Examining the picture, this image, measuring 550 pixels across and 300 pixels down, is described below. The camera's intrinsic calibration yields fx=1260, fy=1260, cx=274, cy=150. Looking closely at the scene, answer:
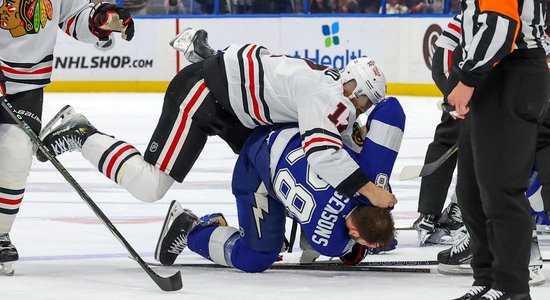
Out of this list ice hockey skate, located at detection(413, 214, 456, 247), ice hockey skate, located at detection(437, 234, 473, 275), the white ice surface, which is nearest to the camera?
the white ice surface

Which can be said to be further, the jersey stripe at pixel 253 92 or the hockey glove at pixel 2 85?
the jersey stripe at pixel 253 92

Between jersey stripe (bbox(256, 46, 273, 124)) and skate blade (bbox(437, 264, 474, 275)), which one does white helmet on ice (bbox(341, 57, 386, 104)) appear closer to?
jersey stripe (bbox(256, 46, 273, 124))

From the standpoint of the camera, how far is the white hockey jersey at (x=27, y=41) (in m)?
3.81

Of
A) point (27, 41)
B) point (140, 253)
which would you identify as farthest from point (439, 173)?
point (27, 41)

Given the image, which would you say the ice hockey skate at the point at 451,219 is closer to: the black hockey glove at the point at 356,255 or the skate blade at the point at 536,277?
the black hockey glove at the point at 356,255

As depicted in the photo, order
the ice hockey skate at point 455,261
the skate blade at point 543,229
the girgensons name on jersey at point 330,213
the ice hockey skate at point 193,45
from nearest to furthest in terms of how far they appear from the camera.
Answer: the girgensons name on jersey at point 330,213
the ice hockey skate at point 455,261
the ice hockey skate at point 193,45
the skate blade at point 543,229

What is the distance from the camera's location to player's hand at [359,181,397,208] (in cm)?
355

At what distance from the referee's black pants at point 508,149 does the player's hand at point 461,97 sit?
7 centimetres

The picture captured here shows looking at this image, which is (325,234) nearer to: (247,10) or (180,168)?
(180,168)

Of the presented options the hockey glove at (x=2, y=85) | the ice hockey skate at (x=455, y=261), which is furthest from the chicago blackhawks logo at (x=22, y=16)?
the ice hockey skate at (x=455, y=261)

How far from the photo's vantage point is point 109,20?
13.5 ft

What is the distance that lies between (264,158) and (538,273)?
864mm

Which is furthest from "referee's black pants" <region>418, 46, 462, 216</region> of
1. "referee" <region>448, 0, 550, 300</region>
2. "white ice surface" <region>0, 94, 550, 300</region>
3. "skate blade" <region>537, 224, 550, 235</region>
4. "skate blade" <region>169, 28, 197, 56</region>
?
"referee" <region>448, 0, 550, 300</region>

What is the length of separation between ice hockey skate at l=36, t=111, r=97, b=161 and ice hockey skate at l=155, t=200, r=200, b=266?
0.39m
